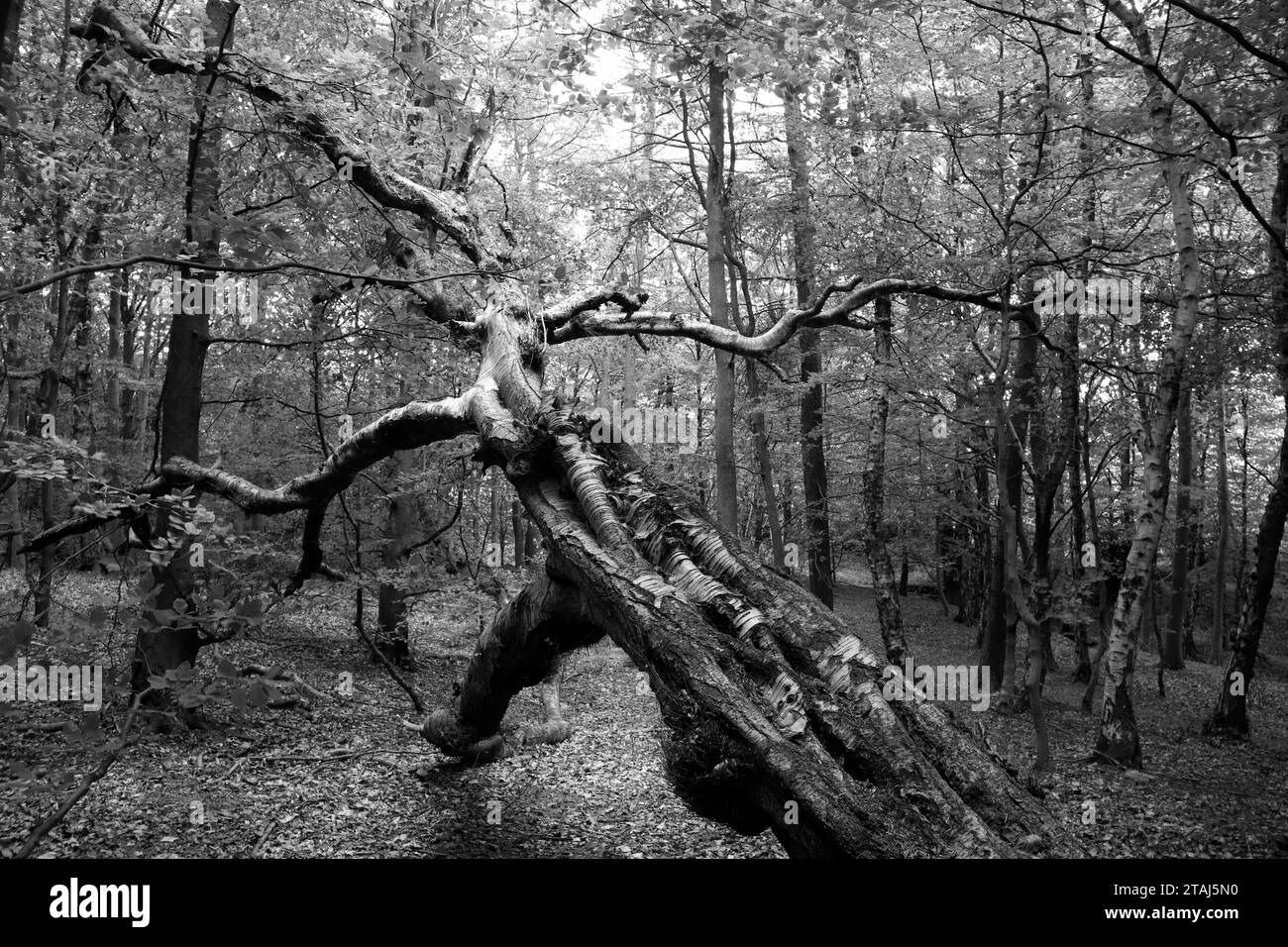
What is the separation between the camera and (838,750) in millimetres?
2854

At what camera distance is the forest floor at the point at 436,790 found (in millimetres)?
5258

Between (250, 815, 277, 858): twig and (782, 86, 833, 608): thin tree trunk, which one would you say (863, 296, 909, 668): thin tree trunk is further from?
(250, 815, 277, 858): twig

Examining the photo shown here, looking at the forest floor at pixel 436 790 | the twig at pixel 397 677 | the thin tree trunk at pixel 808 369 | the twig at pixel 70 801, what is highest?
the thin tree trunk at pixel 808 369

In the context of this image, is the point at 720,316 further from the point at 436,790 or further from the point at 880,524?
the point at 436,790

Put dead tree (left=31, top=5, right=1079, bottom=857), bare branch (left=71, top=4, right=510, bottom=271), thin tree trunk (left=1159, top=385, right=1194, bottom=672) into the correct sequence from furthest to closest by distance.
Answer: thin tree trunk (left=1159, top=385, right=1194, bottom=672) < bare branch (left=71, top=4, right=510, bottom=271) < dead tree (left=31, top=5, right=1079, bottom=857)

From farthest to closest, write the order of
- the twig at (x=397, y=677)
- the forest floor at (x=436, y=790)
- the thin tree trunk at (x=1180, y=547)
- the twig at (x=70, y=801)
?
1. the thin tree trunk at (x=1180, y=547)
2. the twig at (x=397, y=677)
3. the forest floor at (x=436, y=790)
4. the twig at (x=70, y=801)

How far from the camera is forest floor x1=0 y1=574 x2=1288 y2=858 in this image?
5258 millimetres

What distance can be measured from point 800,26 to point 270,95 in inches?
145

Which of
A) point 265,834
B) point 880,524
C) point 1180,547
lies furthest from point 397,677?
point 1180,547

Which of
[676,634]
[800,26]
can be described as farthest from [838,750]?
[800,26]

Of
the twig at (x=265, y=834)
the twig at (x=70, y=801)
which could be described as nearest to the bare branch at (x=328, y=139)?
the twig at (x=70, y=801)

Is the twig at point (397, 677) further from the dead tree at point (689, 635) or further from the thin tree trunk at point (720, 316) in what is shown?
the thin tree trunk at point (720, 316)

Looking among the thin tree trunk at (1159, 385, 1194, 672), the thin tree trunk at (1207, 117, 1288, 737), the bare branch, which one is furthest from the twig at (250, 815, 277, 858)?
the thin tree trunk at (1159, 385, 1194, 672)

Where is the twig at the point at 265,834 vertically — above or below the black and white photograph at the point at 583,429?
below
